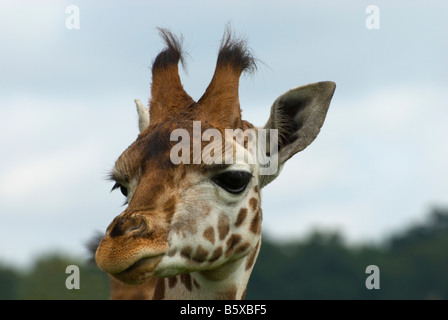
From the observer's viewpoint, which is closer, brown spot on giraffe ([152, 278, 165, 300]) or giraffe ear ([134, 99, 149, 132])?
brown spot on giraffe ([152, 278, 165, 300])

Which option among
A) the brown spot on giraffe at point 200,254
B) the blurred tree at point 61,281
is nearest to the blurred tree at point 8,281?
the blurred tree at point 61,281

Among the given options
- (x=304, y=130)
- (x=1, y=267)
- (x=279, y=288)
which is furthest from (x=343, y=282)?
(x=304, y=130)

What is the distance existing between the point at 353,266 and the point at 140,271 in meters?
89.2

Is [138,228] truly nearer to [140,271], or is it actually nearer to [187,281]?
[140,271]

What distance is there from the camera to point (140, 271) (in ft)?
22.7

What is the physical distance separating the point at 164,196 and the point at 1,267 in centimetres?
5203

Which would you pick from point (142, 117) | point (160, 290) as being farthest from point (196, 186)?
point (142, 117)

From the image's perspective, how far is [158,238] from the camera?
704 centimetres

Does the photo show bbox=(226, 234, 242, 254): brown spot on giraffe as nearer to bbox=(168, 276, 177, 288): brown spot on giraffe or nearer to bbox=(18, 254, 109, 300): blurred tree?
bbox=(168, 276, 177, 288): brown spot on giraffe

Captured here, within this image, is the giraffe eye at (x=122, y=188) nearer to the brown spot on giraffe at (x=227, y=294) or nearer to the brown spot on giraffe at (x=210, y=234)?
the brown spot on giraffe at (x=210, y=234)

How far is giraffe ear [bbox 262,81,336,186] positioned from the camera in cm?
845

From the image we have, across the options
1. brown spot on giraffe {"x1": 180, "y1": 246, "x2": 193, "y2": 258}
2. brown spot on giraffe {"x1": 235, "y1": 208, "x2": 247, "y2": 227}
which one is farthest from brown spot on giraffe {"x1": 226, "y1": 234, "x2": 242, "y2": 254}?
brown spot on giraffe {"x1": 180, "y1": 246, "x2": 193, "y2": 258}

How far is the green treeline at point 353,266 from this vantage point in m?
83.9
